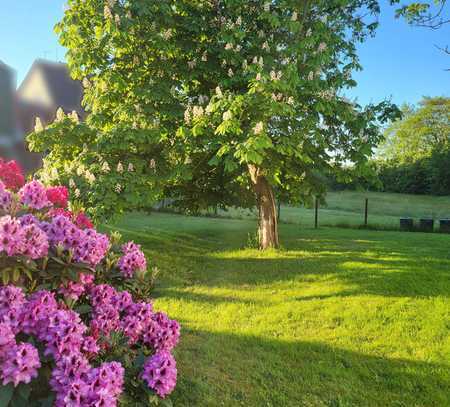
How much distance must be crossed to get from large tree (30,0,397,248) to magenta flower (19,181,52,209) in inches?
172

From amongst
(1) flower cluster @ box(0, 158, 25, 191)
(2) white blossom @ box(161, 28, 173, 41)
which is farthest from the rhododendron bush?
(2) white blossom @ box(161, 28, 173, 41)

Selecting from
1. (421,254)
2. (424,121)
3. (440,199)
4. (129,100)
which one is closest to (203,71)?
(129,100)

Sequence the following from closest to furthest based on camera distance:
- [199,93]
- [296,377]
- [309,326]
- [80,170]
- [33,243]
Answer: [33,243]
[296,377]
[309,326]
[80,170]
[199,93]

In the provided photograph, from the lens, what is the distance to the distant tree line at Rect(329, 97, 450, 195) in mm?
43469

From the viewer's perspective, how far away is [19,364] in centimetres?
228

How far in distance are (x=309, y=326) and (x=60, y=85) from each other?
2461 cm

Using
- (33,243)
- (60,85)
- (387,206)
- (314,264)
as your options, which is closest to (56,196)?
(33,243)

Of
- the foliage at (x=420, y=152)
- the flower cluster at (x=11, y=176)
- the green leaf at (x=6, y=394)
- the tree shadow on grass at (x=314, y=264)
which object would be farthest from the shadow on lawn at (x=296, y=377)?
the foliage at (x=420, y=152)

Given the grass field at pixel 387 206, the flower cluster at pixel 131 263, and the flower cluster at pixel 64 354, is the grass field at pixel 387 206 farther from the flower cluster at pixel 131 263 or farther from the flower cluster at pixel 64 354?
the flower cluster at pixel 64 354

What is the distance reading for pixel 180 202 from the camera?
41.3ft

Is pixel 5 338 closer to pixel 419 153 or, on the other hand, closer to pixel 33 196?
pixel 33 196

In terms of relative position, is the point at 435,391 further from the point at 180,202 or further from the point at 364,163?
the point at 180,202

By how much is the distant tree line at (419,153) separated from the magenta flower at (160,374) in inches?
1733

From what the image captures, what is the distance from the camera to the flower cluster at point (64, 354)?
7.57 feet
